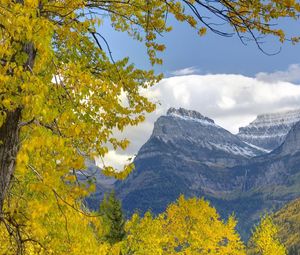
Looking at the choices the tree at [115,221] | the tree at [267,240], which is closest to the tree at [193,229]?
the tree at [115,221]

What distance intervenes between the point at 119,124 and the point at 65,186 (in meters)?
2.32

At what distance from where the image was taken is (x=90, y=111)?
8977 millimetres

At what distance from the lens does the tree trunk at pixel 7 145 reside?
7.43 m

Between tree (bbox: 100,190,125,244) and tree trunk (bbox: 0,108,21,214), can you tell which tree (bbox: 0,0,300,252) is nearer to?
tree trunk (bbox: 0,108,21,214)

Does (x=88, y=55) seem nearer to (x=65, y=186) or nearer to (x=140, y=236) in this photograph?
(x=65, y=186)

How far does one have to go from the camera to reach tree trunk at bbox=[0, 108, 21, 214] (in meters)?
7.43

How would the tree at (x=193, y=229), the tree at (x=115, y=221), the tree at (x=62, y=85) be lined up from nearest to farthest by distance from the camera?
the tree at (x=62, y=85) → the tree at (x=193, y=229) → the tree at (x=115, y=221)

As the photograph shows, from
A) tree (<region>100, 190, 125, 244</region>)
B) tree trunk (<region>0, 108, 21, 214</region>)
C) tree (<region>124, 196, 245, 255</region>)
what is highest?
tree (<region>100, 190, 125, 244</region>)

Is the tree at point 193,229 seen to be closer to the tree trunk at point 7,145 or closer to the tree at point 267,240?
the tree at point 267,240

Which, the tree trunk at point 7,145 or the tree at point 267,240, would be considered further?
the tree at point 267,240

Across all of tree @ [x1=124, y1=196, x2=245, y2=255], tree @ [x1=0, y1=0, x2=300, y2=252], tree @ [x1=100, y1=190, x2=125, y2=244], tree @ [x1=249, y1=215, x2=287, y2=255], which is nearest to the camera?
tree @ [x1=0, y1=0, x2=300, y2=252]

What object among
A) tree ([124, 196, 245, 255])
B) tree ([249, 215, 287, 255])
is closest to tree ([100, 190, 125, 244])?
tree ([124, 196, 245, 255])

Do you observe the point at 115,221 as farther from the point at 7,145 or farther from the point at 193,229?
the point at 7,145

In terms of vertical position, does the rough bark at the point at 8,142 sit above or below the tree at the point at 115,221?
below
